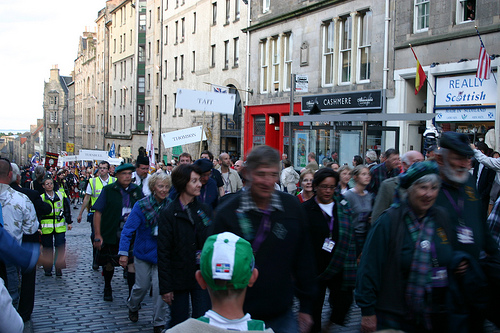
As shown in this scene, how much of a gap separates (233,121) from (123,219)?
82.8 feet

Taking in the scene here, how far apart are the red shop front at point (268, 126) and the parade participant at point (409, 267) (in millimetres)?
21315

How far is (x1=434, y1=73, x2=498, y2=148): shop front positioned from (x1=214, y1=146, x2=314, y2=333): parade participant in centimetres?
1272

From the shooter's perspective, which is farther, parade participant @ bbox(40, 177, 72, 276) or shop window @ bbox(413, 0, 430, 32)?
shop window @ bbox(413, 0, 430, 32)

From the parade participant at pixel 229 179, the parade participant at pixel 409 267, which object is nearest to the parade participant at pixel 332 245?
the parade participant at pixel 409 267

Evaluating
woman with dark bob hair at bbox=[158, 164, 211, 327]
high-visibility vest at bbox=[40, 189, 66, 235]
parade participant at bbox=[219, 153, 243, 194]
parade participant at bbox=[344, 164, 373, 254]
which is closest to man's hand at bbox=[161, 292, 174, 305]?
woman with dark bob hair at bbox=[158, 164, 211, 327]

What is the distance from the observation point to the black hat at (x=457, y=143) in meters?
4.16

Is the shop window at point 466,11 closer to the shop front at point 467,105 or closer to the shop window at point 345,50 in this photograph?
the shop front at point 467,105

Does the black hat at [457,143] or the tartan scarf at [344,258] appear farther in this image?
the tartan scarf at [344,258]

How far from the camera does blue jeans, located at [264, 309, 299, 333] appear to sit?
3.54m

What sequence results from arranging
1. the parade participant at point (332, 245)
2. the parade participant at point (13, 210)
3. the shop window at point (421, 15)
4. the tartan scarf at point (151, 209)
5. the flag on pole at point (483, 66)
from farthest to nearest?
the shop window at point (421, 15) → the flag on pole at point (483, 66) → the tartan scarf at point (151, 209) → the parade participant at point (13, 210) → the parade participant at point (332, 245)

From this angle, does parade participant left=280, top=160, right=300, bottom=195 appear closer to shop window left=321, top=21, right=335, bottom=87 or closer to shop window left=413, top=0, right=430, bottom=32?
shop window left=413, top=0, right=430, bottom=32

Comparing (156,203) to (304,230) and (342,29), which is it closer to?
(304,230)

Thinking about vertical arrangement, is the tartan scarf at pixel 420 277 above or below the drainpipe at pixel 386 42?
below

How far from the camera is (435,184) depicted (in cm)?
378
